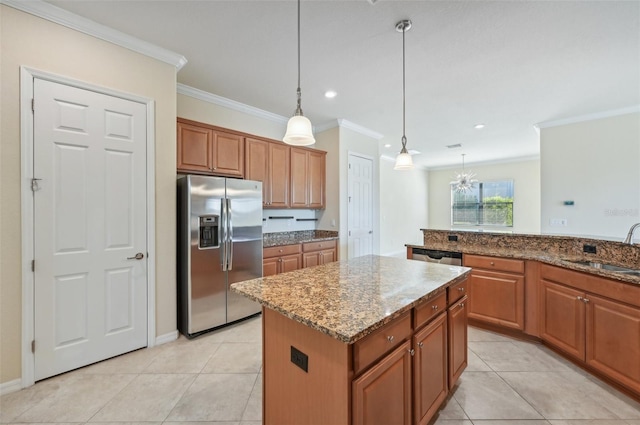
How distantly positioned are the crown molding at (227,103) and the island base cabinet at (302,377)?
3095 millimetres

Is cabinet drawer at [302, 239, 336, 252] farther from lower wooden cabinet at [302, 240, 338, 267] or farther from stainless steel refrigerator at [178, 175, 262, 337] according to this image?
stainless steel refrigerator at [178, 175, 262, 337]

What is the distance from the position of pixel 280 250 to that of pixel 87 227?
1.99 m

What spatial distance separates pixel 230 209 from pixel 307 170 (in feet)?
5.62

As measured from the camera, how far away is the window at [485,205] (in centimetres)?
784

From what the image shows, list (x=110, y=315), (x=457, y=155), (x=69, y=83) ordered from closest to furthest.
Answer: (x=69, y=83) < (x=110, y=315) < (x=457, y=155)

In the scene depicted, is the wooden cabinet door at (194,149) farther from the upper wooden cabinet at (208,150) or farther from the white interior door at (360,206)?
the white interior door at (360,206)

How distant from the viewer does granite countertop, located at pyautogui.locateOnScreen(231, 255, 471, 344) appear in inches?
42.1

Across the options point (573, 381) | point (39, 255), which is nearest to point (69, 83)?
point (39, 255)

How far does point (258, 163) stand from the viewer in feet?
12.1

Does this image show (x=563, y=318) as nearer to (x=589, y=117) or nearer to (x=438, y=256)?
(x=438, y=256)

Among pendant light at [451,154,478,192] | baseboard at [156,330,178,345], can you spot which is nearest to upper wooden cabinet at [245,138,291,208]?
baseboard at [156,330,178,345]

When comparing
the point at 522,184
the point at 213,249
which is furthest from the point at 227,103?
the point at 522,184

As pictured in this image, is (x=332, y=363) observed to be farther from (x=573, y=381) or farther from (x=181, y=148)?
(x=181, y=148)

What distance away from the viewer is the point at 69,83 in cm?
210
